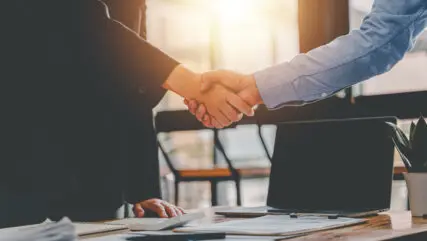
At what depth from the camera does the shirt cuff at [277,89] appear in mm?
1762

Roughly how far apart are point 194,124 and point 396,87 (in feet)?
4.29

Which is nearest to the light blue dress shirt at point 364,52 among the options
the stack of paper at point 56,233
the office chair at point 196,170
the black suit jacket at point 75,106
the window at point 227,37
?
the black suit jacket at point 75,106

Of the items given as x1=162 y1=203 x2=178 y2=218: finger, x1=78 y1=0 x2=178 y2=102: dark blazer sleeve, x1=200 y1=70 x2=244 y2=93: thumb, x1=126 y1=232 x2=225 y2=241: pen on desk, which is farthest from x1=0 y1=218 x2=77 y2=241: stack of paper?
x1=200 y1=70 x2=244 y2=93: thumb

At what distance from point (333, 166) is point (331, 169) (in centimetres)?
1

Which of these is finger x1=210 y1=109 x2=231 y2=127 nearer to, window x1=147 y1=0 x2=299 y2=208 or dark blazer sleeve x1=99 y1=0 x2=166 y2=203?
dark blazer sleeve x1=99 y1=0 x2=166 y2=203

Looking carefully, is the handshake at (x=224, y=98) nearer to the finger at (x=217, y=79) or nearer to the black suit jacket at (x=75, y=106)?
the finger at (x=217, y=79)

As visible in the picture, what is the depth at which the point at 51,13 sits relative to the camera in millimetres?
1719

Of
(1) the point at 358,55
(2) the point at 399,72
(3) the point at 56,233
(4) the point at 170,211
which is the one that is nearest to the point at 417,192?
(1) the point at 358,55

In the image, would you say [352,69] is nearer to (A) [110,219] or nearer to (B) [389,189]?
(B) [389,189]

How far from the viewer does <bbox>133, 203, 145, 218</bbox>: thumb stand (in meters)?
1.80

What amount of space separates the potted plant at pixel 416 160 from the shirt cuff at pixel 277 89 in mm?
269

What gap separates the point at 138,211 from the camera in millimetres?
1808

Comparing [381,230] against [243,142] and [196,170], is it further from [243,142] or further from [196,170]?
[243,142]

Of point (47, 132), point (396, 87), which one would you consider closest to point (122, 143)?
point (47, 132)
